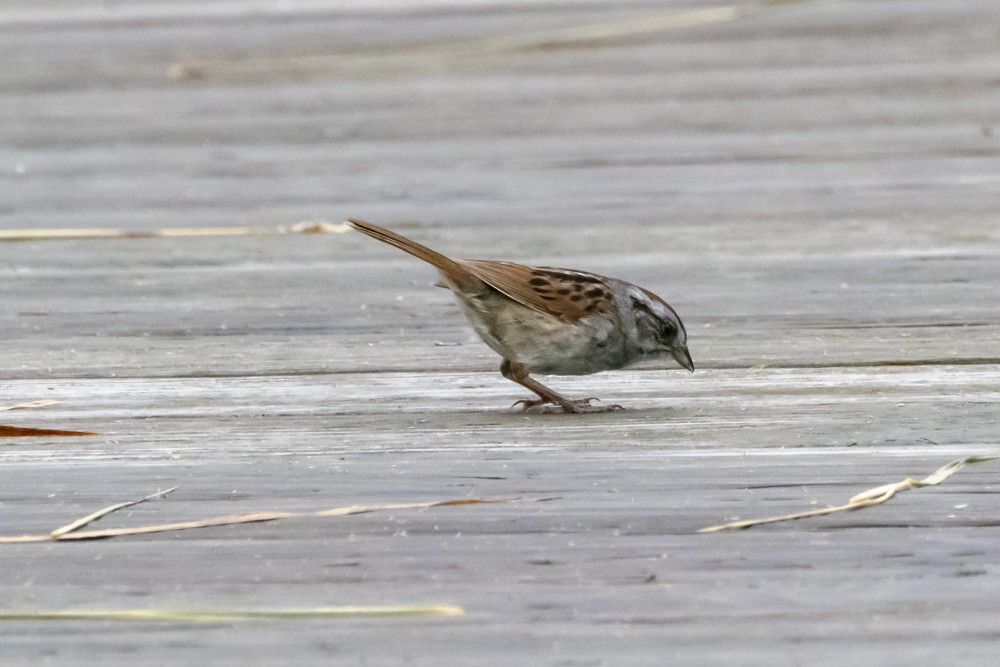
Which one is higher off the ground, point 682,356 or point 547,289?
point 547,289

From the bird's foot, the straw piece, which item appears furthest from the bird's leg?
the straw piece

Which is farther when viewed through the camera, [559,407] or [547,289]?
[547,289]

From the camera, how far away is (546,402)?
386 cm

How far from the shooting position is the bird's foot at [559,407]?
12.4ft

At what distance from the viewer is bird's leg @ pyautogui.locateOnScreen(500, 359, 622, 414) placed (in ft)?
12.5

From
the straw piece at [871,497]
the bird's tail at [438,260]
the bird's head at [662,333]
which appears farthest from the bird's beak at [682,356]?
the straw piece at [871,497]

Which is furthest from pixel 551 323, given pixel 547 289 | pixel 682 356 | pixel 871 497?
pixel 871 497

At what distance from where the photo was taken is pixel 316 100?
845cm

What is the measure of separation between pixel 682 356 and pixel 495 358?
0.59 m

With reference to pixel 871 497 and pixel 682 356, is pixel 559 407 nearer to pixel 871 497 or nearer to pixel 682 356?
pixel 682 356

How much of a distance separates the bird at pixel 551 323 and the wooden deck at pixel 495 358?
0.36 feet

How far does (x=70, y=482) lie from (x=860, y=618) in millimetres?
1459

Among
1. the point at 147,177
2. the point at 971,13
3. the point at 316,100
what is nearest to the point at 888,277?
the point at 147,177

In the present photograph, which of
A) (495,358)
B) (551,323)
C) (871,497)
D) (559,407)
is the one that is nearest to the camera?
(871,497)
